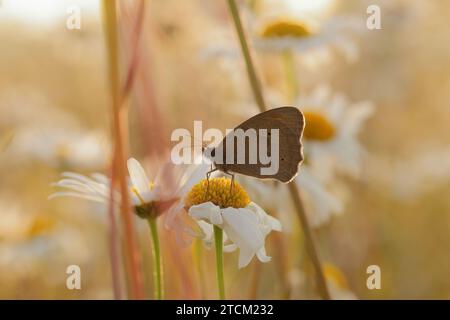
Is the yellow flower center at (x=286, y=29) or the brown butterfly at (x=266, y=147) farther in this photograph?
the yellow flower center at (x=286, y=29)

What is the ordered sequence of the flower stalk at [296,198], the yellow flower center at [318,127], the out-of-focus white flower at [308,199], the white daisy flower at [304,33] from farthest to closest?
the white daisy flower at [304,33] → the yellow flower center at [318,127] → the out-of-focus white flower at [308,199] → the flower stalk at [296,198]

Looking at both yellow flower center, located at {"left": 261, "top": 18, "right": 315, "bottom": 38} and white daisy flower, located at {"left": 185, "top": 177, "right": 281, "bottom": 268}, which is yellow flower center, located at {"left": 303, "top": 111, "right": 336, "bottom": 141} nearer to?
yellow flower center, located at {"left": 261, "top": 18, "right": 315, "bottom": 38}

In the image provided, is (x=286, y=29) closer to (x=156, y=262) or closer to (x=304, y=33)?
(x=304, y=33)

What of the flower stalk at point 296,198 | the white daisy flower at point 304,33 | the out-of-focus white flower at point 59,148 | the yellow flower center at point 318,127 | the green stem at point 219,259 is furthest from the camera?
the out-of-focus white flower at point 59,148

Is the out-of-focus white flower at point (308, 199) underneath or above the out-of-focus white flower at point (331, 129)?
underneath

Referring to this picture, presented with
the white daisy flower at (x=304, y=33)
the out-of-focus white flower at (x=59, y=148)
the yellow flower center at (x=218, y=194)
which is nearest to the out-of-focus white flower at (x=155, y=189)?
the yellow flower center at (x=218, y=194)

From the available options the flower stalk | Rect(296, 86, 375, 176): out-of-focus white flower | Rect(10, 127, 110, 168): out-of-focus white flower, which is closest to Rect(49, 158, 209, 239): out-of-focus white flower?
the flower stalk

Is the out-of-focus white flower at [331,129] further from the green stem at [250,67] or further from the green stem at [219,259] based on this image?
the green stem at [219,259]
